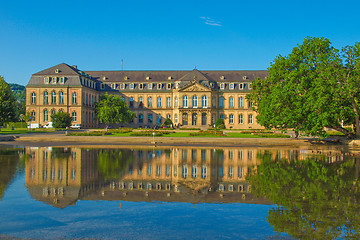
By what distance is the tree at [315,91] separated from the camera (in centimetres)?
3969

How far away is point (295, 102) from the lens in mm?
42125

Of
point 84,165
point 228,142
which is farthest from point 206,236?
point 228,142

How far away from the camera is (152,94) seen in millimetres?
97188

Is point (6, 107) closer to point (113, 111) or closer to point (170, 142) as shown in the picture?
point (113, 111)

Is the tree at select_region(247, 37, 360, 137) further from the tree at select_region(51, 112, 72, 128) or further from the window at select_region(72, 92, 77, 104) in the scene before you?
the window at select_region(72, 92, 77, 104)

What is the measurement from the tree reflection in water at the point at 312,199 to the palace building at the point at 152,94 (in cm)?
6632

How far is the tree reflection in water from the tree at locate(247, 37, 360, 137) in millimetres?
20801

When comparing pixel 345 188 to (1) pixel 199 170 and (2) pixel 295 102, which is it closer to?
(1) pixel 199 170

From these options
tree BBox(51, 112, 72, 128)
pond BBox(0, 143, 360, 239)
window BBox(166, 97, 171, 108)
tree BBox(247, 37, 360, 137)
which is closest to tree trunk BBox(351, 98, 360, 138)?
tree BBox(247, 37, 360, 137)

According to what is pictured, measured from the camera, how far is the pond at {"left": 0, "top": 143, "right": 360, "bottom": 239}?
931 centimetres

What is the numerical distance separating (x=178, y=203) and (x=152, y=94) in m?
85.8

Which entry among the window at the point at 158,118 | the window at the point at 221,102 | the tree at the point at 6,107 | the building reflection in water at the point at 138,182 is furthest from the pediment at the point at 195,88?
the building reflection in water at the point at 138,182

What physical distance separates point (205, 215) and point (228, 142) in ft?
109

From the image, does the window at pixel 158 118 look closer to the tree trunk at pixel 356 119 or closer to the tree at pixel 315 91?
the tree at pixel 315 91
